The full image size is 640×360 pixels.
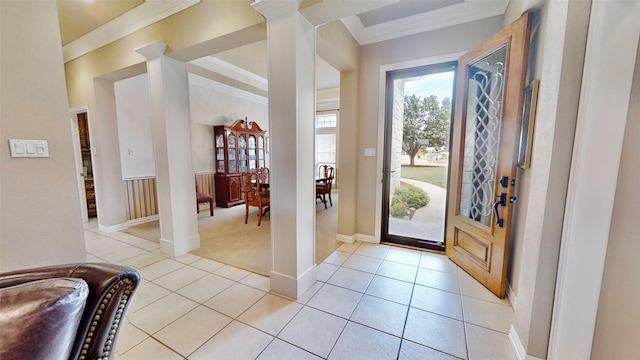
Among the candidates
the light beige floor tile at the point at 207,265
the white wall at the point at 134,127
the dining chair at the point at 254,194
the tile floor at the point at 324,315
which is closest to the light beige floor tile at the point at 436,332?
the tile floor at the point at 324,315

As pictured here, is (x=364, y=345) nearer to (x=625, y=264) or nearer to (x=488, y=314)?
(x=488, y=314)

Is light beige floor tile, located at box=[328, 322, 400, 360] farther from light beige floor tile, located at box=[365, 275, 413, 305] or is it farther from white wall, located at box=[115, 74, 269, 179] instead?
white wall, located at box=[115, 74, 269, 179]

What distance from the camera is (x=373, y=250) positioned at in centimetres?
293

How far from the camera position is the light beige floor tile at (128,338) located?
4.86 feet

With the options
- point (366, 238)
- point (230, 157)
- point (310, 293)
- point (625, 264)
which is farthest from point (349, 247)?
point (230, 157)

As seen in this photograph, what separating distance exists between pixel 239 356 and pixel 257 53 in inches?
154

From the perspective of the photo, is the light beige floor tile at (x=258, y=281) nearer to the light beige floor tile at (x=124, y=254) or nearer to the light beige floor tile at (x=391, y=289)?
the light beige floor tile at (x=391, y=289)

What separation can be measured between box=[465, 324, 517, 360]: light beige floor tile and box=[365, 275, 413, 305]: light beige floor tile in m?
0.47

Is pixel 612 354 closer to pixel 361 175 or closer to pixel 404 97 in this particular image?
pixel 361 175

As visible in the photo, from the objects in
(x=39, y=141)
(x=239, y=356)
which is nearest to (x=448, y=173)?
(x=239, y=356)

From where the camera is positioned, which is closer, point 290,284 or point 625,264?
point 625,264

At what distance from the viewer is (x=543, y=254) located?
1.25m

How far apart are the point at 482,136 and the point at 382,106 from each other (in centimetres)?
113

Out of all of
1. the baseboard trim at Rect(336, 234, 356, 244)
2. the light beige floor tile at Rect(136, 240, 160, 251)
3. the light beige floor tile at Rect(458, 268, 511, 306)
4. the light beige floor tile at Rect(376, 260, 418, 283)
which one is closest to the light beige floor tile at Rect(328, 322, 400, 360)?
the light beige floor tile at Rect(376, 260, 418, 283)
